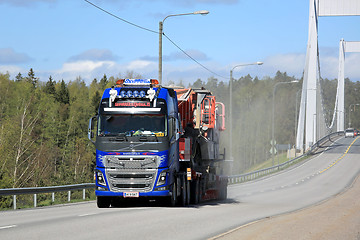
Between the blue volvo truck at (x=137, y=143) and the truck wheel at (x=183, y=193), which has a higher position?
the blue volvo truck at (x=137, y=143)

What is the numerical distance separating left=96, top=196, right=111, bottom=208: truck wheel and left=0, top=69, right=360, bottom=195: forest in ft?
7.71

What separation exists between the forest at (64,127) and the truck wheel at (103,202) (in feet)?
7.71

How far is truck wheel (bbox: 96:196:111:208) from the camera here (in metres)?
19.7

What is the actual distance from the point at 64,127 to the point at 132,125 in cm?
8635

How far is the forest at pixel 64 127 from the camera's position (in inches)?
2226

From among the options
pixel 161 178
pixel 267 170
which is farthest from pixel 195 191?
pixel 267 170

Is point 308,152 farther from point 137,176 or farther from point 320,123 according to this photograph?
point 137,176

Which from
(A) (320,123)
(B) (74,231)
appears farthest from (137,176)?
(A) (320,123)

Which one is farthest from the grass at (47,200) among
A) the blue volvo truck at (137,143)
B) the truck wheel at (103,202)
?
the blue volvo truck at (137,143)

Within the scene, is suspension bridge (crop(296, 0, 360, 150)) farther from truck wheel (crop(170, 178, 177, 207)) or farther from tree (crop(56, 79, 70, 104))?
truck wheel (crop(170, 178, 177, 207))

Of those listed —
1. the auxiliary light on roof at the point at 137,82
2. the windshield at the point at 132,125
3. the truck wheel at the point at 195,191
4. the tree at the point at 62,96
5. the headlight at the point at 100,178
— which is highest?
the tree at the point at 62,96

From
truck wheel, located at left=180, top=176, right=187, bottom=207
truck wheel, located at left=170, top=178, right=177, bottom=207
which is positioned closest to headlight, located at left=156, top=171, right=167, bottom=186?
truck wheel, located at left=170, top=178, right=177, bottom=207

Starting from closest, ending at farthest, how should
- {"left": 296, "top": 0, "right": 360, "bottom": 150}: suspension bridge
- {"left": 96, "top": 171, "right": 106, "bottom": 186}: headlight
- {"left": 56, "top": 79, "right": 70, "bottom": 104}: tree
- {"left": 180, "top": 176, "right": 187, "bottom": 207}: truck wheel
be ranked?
{"left": 96, "top": 171, "right": 106, "bottom": 186}: headlight < {"left": 180, "top": 176, "right": 187, "bottom": 207}: truck wheel < {"left": 296, "top": 0, "right": 360, "bottom": 150}: suspension bridge < {"left": 56, "top": 79, "right": 70, "bottom": 104}: tree

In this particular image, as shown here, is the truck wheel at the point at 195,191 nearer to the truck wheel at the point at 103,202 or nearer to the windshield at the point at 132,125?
the truck wheel at the point at 103,202
